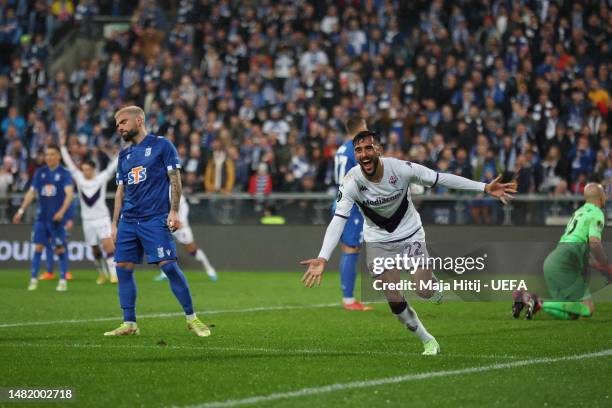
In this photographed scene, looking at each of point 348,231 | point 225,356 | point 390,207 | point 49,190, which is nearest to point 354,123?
point 348,231

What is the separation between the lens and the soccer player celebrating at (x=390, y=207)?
9.55 meters

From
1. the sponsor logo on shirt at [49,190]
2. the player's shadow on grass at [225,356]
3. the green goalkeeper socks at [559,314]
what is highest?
the sponsor logo on shirt at [49,190]

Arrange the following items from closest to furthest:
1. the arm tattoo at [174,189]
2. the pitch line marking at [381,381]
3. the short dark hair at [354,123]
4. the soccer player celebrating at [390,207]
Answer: the pitch line marking at [381,381] < the soccer player celebrating at [390,207] < the arm tattoo at [174,189] < the short dark hair at [354,123]

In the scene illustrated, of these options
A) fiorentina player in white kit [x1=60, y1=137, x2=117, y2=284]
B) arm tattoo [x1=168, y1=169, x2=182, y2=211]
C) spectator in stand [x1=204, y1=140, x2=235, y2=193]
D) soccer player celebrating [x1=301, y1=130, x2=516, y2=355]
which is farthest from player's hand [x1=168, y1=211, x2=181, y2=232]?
spectator in stand [x1=204, y1=140, x2=235, y2=193]

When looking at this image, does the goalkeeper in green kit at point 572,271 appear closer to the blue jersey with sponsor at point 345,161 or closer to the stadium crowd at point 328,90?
the blue jersey with sponsor at point 345,161

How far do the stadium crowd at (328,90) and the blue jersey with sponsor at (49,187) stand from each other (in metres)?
4.86

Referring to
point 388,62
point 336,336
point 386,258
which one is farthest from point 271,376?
point 388,62

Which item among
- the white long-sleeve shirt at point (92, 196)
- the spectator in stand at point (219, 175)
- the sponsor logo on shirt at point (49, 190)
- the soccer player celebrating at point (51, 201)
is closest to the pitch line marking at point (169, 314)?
the soccer player celebrating at point (51, 201)

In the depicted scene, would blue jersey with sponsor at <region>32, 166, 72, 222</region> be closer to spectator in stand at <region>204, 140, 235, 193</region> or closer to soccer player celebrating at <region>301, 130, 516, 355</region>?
spectator in stand at <region>204, 140, 235, 193</region>

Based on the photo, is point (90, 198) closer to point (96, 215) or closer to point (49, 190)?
point (96, 215)

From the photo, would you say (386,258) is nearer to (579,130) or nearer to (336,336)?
(336,336)

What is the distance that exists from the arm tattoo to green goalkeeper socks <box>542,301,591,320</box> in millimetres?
5109

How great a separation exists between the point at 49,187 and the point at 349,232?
6.51 meters

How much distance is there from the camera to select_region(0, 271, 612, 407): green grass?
308 inches
